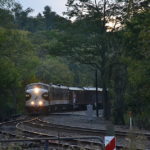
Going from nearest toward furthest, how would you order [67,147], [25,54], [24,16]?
[67,147], [25,54], [24,16]

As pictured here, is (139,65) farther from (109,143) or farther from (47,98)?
(109,143)

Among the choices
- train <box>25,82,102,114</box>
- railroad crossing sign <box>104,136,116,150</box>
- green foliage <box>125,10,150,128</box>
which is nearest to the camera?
→ railroad crossing sign <box>104,136,116,150</box>

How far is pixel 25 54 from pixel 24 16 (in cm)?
11463

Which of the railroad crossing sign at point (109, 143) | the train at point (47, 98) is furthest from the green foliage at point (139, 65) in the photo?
the railroad crossing sign at point (109, 143)

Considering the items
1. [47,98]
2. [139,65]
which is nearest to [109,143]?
Result: [139,65]

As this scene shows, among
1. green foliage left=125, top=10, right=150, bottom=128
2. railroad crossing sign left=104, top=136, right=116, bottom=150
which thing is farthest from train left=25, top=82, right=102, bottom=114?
railroad crossing sign left=104, top=136, right=116, bottom=150

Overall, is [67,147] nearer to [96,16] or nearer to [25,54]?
[96,16]

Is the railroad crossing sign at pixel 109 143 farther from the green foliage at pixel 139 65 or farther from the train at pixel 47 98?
the train at pixel 47 98

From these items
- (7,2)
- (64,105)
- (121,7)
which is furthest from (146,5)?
(64,105)

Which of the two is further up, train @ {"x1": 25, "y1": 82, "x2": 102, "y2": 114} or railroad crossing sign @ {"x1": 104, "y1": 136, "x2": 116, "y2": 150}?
railroad crossing sign @ {"x1": 104, "y1": 136, "x2": 116, "y2": 150}

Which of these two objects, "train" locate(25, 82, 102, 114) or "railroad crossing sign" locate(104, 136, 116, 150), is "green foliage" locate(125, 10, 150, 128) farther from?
"railroad crossing sign" locate(104, 136, 116, 150)

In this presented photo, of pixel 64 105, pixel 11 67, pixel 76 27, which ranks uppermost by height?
pixel 76 27

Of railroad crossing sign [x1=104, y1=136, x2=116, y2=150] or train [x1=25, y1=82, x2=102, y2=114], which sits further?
train [x1=25, y1=82, x2=102, y2=114]

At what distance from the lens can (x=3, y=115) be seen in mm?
57000
